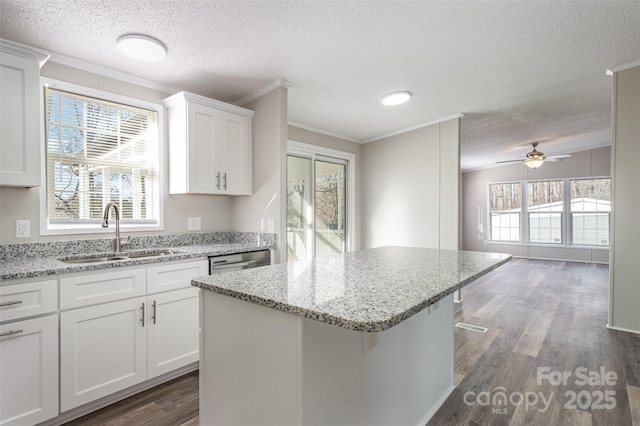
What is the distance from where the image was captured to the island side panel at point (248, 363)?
990 mm

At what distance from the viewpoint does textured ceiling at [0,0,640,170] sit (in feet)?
6.13

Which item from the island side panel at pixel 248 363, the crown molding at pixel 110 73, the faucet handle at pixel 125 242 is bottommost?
the island side panel at pixel 248 363

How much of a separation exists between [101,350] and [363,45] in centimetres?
264

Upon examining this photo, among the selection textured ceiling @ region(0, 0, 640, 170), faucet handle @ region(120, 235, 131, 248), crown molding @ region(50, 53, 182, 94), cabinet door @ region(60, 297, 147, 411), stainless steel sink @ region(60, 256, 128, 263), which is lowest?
cabinet door @ region(60, 297, 147, 411)

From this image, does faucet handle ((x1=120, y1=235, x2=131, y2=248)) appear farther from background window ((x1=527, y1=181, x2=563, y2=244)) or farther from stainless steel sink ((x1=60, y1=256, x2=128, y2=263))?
background window ((x1=527, y1=181, x2=563, y2=244))

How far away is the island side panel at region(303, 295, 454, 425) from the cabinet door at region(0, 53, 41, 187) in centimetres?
213

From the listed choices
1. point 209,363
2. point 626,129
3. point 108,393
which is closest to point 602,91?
point 626,129

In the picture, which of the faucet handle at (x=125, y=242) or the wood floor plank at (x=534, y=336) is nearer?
the faucet handle at (x=125, y=242)

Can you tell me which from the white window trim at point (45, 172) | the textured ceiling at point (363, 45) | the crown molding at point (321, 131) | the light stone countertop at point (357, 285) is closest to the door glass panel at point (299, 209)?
the crown molding at point (321, 131)

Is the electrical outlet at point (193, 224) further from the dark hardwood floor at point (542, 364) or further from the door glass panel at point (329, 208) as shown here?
the dark hardwood floor at point (542, 364)

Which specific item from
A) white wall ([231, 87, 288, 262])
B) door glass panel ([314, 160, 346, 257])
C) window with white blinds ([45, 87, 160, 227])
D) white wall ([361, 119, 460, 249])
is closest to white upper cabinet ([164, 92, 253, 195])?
white wall ([231, 87, 288, 262])

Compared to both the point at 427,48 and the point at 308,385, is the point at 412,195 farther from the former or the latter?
the point at 308,385

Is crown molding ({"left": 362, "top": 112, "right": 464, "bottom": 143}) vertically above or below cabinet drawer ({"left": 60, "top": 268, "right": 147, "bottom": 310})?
above

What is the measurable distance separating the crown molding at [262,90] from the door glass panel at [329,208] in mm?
1533
